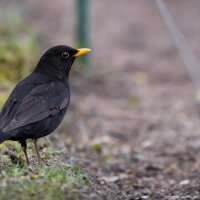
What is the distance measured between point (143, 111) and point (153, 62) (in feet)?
9.91

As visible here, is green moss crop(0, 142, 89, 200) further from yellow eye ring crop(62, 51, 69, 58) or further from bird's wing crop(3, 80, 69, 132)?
yellow eye ring crop(62, 51, 69, 58)

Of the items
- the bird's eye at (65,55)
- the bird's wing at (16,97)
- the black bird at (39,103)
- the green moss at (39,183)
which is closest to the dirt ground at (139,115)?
the green moss at (39,183)

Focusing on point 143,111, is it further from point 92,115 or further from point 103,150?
point 103,150

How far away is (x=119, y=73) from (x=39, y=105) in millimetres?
6936

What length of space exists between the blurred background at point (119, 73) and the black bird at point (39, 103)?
135 centimetres

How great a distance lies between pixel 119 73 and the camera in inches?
524

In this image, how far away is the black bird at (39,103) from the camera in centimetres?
617

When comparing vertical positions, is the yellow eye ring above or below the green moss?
above

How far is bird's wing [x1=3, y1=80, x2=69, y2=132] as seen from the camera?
617cm

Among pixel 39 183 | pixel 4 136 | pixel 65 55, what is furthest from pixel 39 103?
pixel 39 183

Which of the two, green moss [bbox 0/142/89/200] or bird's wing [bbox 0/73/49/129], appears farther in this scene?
A: bird's wing [bbox 0/73/49/129]

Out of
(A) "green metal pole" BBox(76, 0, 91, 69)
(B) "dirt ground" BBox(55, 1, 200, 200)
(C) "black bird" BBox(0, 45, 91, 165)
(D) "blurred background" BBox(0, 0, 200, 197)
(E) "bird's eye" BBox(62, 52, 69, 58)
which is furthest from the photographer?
(A) "green metal pole" BBox(76, 0, 91, 69)

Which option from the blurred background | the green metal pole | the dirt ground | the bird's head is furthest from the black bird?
the green metal pole

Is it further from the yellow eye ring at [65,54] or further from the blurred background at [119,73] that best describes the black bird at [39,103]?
the blurred background at [119,73]
